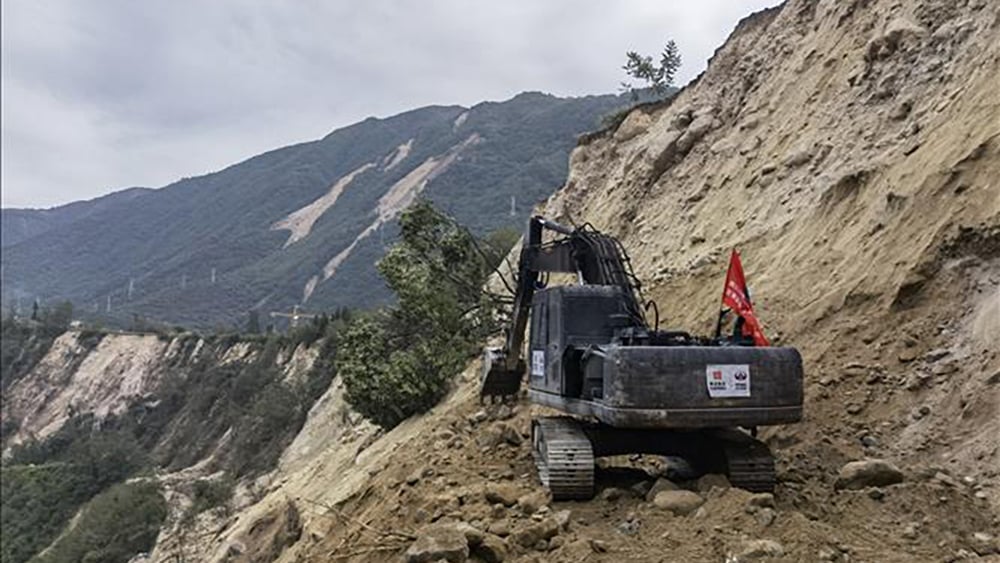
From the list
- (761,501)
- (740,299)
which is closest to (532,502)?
(761,501)

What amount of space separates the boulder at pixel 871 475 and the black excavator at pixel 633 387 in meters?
0.62

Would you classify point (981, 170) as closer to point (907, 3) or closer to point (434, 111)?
point (907, 3)

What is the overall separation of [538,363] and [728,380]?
234 centimetres

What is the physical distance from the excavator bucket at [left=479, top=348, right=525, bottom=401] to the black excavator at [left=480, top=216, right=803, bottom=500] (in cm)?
167

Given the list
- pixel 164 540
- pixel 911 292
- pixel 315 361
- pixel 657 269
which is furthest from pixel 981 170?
pixel 315 361

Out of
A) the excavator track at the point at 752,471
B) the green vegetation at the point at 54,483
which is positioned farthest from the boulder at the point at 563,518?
the green vegetation at the point at 54,483

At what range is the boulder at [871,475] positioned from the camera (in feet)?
22.5

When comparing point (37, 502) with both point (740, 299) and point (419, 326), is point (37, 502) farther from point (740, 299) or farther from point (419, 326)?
point (740, 299)

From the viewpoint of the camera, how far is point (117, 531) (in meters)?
29.2

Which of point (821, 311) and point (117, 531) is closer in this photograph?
point (821, 311)

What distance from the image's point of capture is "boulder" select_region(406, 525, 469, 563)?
565 centimetres

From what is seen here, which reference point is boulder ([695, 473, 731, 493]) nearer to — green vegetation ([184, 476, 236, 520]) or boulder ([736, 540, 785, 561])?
boulder ([736, 540, 785, 561])

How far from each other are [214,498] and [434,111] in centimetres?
17585

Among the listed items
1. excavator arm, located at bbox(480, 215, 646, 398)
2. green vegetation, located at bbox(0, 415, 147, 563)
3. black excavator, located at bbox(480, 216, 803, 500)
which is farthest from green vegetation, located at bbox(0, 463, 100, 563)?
black excavator, located at bbox(480, 216, 803, 500)
